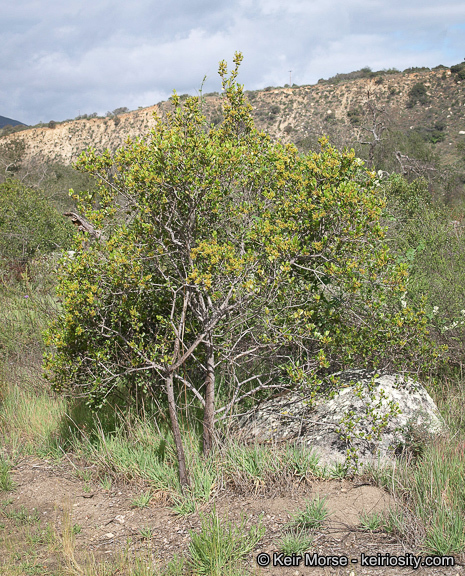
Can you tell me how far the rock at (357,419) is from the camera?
3.59 m

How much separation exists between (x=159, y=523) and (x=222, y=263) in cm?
184

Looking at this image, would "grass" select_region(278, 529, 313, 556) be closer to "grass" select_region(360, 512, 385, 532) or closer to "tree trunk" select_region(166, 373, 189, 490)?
"grass" select_region(360, 512, 385, 532)

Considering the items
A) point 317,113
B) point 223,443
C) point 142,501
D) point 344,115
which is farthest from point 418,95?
point 142,501

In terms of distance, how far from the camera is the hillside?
113 feet

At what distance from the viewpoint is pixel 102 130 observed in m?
55.7

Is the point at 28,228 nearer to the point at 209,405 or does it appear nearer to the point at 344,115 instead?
the point at 209,405

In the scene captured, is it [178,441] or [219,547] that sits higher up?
[178,441]

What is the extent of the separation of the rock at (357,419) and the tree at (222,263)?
20 cm

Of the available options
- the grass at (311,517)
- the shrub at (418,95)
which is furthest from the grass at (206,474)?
the shrub at (418,95)

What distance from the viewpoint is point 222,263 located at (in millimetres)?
3373

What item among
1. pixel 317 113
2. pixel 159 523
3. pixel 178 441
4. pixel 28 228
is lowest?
pixel 159 523

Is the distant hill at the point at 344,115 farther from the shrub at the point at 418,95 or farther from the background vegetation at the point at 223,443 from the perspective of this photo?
the background vegetation at the point at 223,443

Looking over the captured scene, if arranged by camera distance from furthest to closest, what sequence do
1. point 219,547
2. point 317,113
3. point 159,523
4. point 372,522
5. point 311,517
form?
point 317,113 < point 159,523 < point 311,517 < point 372,522 < point 219,547

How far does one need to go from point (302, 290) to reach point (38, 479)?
2782 millimetres
